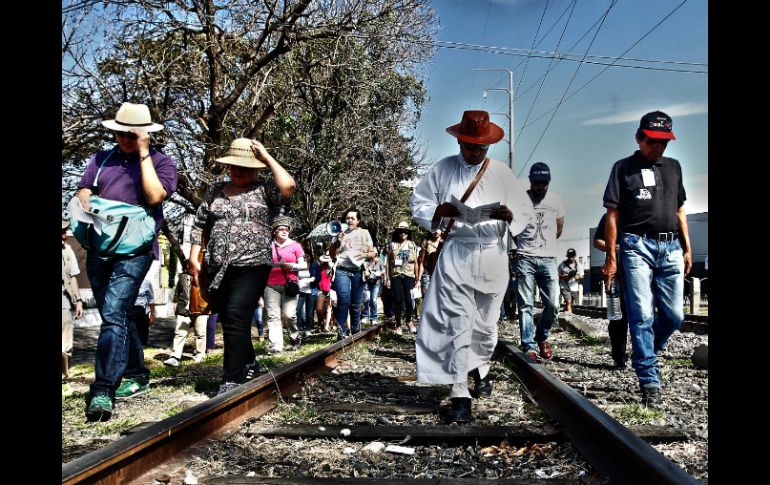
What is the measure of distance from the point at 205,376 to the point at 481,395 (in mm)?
3110

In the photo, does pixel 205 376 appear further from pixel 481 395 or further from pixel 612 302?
pixel 612 302

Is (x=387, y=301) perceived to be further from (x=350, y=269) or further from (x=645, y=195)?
(x=645, y=195)

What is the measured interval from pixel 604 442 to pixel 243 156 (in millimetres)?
3294

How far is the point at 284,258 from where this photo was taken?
10.1 metres

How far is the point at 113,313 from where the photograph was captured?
4.84 meters

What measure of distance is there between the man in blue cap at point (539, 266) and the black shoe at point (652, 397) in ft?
9.73

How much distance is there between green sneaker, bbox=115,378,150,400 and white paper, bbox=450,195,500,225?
9.78 feet

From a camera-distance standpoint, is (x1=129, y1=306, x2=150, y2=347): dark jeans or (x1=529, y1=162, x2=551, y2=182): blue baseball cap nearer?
(x1=129, y1=306, x2=150, y2=347): dark jeans

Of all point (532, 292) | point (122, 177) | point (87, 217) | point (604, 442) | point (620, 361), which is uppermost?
point (122, 177)

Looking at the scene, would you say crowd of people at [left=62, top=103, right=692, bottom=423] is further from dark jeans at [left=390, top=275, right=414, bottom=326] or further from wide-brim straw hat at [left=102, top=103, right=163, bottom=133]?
dark jeans at [left=390, top=275, right=414, bottom=326]

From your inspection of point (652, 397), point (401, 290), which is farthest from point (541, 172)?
point (401, 290)

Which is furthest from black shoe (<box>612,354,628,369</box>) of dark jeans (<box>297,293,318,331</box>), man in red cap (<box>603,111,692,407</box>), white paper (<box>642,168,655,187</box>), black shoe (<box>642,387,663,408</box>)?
dark jeans (<box>297,293,318,331</box>)

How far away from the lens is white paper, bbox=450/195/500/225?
496 cm

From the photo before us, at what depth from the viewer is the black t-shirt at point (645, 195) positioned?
17.7ft
